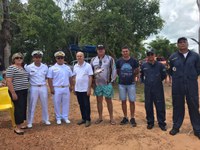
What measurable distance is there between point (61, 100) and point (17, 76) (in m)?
1.33

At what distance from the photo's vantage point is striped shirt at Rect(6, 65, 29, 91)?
654 cm

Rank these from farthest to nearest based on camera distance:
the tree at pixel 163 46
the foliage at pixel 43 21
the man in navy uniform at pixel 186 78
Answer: the tree at pixel 163 46, the foliage at pixel 43 21, the man in navy uniform at pixel 186 78

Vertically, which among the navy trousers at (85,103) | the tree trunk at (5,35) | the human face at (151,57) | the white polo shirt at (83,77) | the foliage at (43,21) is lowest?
the navy trousers at (85,103)

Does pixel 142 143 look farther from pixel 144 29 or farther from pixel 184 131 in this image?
pixel 144 29

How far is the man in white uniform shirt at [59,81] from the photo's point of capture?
23.8 feet

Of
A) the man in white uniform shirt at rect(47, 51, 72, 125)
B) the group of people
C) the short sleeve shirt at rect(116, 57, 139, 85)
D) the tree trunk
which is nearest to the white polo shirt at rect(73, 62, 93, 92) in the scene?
the group of people

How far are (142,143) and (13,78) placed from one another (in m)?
2.96

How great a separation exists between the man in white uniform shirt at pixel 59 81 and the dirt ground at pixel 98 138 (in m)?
0.52

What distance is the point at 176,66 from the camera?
6.29 meters

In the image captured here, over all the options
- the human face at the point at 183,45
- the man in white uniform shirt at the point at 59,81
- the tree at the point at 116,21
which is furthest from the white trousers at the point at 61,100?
the tree at the point at 116,21

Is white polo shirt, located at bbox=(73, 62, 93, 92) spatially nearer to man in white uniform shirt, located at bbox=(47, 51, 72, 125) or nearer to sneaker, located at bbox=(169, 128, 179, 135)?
man in white uniform shirt, located at bbox=(47, 51, 72, 125)

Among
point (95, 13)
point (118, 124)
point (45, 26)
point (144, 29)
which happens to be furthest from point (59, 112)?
point (45, 26)

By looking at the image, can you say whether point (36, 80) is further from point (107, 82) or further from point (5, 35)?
point (5, 35)

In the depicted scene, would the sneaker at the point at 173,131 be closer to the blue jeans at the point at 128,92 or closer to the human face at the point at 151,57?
the blue jeans at the point at 128,92
